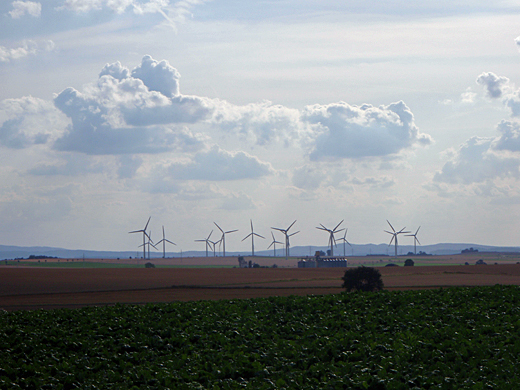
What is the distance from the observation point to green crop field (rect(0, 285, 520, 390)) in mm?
19047

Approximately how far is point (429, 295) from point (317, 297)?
6.80 m

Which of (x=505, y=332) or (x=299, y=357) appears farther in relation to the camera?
(x=505, y=332)

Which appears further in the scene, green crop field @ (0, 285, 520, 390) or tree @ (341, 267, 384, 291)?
tree @ (341, 267, 384, 291)

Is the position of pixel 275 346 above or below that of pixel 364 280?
above

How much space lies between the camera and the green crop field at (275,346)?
19.0m

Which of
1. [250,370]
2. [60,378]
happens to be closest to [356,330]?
[250,370]

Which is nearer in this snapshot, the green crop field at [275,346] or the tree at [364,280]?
the green crop field at [275,346]

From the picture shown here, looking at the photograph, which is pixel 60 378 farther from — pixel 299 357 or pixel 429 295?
pixel 429 295

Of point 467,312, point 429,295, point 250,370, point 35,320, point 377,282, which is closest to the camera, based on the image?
point 250,370

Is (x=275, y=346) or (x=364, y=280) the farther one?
(x=364, y=280)

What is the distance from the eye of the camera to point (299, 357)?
21484mm

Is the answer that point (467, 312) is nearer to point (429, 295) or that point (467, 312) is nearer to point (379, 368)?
point (429, 295)

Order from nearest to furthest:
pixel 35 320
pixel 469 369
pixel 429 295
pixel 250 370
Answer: pixel 469 369 → pixel 250 370 → pixel 35 320 → pixel 429 295

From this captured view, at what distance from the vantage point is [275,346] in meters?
23.2
